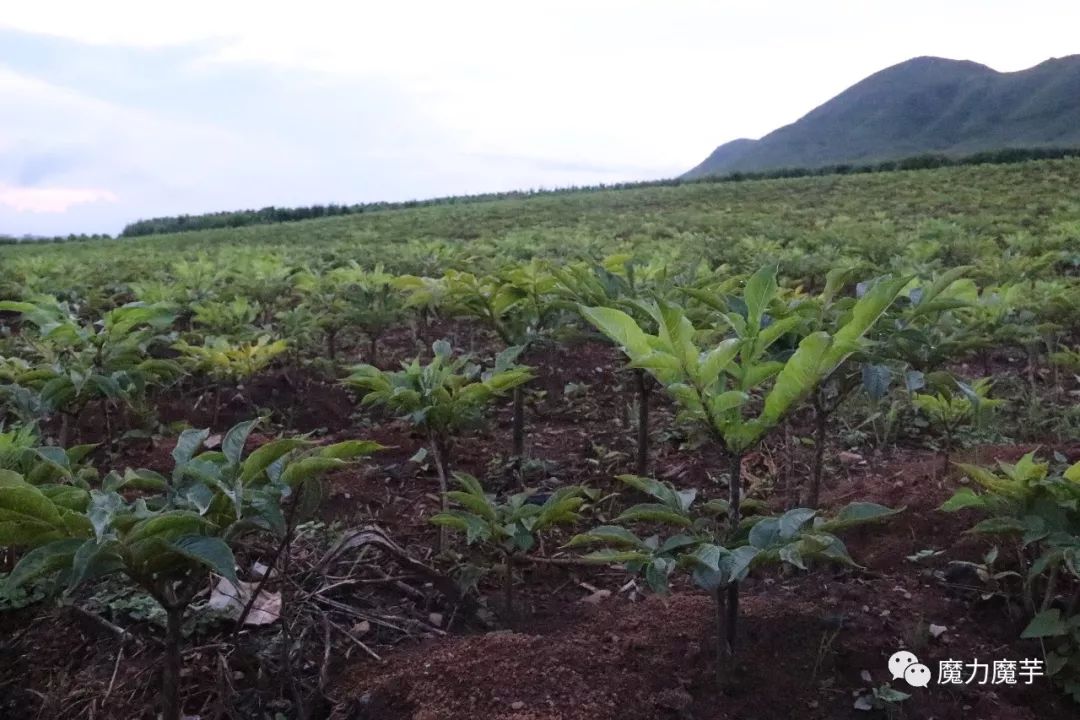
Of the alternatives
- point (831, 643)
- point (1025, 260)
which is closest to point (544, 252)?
point (1025, 260)

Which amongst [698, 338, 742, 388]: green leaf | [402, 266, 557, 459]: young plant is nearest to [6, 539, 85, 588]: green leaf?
→ [698, 338, 742, 388]: green leaf

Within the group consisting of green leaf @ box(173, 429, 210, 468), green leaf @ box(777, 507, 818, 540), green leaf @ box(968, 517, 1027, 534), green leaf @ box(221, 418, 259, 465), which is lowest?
green leaf @ box(968, 517, 1027, 534)

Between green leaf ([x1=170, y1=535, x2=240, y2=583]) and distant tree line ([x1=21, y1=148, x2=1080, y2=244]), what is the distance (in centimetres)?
2682

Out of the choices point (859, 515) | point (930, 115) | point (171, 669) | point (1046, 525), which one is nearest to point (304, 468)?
point (171, 669)

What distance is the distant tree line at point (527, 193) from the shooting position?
2719cm

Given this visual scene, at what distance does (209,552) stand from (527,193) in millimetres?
34063

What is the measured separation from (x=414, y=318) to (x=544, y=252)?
354cm

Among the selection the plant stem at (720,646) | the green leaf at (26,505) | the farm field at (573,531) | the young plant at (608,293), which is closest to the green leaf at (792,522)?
the farm field at (573,531)

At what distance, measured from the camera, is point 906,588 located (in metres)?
2.07

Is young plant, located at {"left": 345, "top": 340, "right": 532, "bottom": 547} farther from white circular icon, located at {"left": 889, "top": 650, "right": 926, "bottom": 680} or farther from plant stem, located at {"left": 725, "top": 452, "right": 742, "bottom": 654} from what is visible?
white circular icon, located at {"left": 889, "top": 650, "right": 926, "bottom": 680}

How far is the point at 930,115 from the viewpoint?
7312 cm

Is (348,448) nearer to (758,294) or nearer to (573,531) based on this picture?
(758,294)

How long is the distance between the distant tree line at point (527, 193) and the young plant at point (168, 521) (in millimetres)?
26611

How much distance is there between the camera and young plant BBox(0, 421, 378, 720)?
50.1 inches
